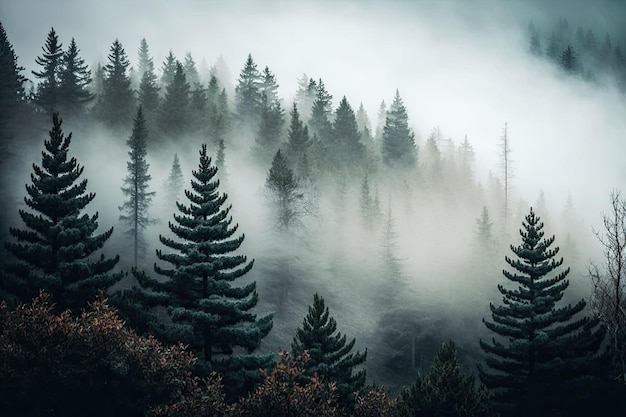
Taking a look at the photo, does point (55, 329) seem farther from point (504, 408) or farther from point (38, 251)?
point (504, 408)

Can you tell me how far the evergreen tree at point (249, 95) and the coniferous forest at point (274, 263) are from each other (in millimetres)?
471

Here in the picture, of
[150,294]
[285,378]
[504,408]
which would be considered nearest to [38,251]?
[150,294]

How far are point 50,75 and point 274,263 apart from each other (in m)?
45.6

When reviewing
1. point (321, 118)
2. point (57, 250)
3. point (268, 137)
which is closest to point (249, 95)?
point (321, 118)

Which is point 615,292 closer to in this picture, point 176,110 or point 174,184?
point 174,184

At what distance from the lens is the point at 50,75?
71.4 meters

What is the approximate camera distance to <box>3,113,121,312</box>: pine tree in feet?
83.9

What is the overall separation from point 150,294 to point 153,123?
2338 inches

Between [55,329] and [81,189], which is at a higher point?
[81,189]

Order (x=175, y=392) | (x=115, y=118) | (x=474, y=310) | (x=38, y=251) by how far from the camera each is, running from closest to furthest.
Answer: (x=175, y=392) → (x=38, y=251) → (x=474, y=310) → (x=115, y=118)

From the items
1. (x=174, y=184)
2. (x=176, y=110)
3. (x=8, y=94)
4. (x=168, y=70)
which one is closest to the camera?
(x=8, y=94)

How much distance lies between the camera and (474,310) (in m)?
62.6

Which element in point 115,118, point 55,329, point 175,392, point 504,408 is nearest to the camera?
point 55,329

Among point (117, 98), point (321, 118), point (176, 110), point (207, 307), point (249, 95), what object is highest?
point (249, 95)
